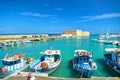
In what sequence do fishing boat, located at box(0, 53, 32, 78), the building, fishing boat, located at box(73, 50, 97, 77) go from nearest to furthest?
1. fishing boat, located at box(73, 50, 97, 77)
2. fishing boat, located at box(0, 53, 32, 78)
3. the building

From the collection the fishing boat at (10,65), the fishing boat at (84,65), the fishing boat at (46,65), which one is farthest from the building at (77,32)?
the fishing boat at (10,65)

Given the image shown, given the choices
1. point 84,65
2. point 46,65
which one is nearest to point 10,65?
point 46,65

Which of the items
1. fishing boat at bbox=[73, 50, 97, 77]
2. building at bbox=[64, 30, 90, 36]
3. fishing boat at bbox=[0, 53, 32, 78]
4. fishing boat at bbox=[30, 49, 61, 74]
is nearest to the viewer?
fishing boat at bbox=[73, 50, 97, 77]

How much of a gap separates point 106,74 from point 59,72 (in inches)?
112

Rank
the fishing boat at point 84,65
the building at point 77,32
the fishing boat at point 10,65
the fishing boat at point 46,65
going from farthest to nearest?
the building at point 77,32
the fishing boat at point 46,65
the fishing boat at point 10,65
the fishing boat at point 84,65

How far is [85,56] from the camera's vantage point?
38.9 ft

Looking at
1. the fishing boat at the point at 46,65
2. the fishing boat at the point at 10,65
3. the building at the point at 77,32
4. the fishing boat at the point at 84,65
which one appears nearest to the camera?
the fishing boat at the point at 84,65

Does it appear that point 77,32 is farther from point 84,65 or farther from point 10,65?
point 10,65

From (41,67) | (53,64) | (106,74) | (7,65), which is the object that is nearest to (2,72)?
(7,65)

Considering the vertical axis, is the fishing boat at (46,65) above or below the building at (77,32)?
below

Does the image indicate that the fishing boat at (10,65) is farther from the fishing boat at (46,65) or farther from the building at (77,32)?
the building at (77,32)

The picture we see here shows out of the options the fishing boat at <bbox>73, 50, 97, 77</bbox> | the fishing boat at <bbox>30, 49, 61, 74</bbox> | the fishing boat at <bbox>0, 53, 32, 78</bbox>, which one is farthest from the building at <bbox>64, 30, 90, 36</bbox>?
the fishing boat at <bbox>0, 53, 32, 78</bbox>

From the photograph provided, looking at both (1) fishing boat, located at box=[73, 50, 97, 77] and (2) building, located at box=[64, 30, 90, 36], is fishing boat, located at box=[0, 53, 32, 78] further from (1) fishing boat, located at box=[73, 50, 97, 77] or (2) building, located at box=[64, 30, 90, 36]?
(2) building, located at box=[64, 30, 90, 36]

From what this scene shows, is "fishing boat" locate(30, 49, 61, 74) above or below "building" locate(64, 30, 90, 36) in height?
below
